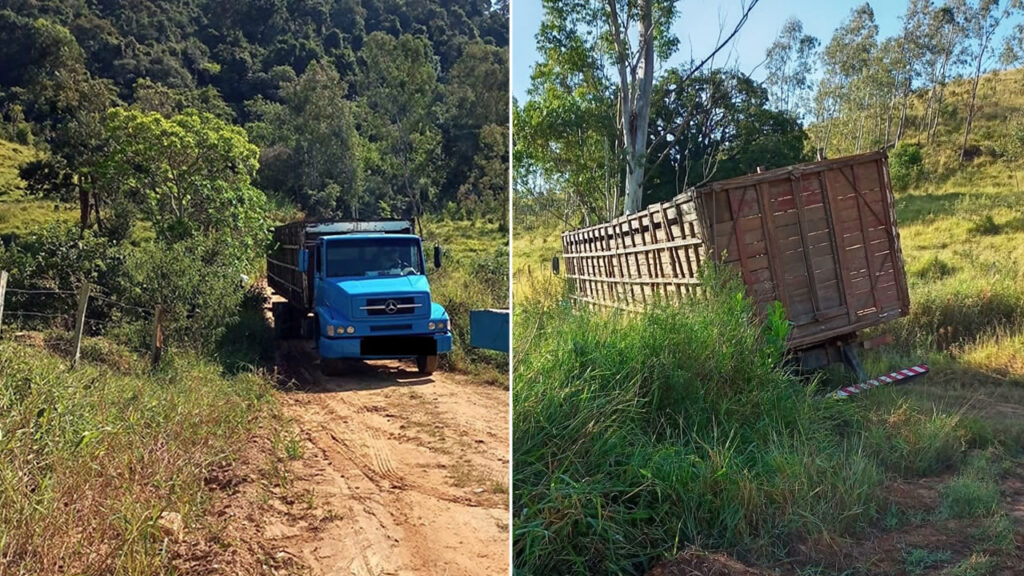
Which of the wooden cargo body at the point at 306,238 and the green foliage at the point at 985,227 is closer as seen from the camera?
the green foliage at the point at 985,227

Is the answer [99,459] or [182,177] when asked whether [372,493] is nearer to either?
[99,459]

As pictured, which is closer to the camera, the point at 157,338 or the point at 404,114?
the point at 157,338

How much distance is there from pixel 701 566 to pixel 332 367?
6.21 meters

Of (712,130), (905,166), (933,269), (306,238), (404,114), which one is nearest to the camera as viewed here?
(712,130)

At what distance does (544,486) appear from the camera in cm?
227

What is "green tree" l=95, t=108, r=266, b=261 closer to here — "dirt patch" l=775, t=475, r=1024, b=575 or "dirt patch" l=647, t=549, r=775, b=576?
"dirt patch" l=647, t=549, r=775, b=576

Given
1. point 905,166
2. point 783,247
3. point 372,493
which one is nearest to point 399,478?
point 372,493

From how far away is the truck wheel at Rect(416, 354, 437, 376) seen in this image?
23.6 ft

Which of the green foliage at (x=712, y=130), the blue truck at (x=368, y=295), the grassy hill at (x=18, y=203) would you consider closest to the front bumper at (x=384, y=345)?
the blue truck at (x=368, y=295)

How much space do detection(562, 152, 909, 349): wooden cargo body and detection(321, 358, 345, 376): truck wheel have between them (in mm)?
3927

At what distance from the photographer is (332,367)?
787 cm

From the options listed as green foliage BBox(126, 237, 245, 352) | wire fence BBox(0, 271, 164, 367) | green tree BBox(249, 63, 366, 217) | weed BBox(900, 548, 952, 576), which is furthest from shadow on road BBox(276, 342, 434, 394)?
weed BBox(900, 548, 952, 576)

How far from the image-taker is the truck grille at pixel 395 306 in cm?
707

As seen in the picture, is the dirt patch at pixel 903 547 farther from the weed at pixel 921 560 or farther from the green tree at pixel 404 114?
the green tree at pixel 404 114
